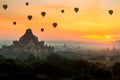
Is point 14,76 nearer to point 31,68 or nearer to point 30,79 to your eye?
point 30,79

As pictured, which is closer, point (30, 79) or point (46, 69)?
point (30, 79)

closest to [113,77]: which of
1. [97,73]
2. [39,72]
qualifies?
[97,73]

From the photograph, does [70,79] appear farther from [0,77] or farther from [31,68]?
[0,77]

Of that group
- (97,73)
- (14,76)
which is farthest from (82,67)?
(14,76)

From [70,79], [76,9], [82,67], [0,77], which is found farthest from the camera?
[82,67]

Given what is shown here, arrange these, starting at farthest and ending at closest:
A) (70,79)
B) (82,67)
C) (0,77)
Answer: (82,67)
(70,79)
(0,77)

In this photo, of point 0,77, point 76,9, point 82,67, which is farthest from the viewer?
point 82,67

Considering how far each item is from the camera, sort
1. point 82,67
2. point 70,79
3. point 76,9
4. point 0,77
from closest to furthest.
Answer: point 0,77
point 70,79
point 76,9
point 82,67

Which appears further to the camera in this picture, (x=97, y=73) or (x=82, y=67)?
(x=82, y=67)

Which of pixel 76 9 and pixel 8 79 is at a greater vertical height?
pixel 76 9
